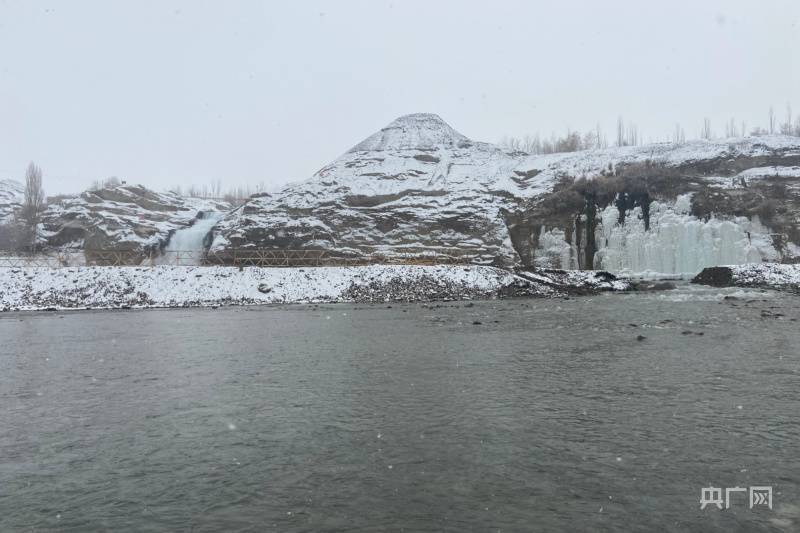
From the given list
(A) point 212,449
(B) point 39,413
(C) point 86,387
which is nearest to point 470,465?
(A) point 212,449

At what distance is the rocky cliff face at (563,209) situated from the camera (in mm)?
49875

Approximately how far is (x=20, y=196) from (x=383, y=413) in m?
127

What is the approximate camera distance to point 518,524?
16.6ft

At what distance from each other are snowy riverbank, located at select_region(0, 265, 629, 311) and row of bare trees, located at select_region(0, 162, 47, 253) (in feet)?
121

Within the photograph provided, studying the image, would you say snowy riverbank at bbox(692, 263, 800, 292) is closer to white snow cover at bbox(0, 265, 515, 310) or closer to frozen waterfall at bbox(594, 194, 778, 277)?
frozen waterfall at bbox(594, 194, 778, 277)

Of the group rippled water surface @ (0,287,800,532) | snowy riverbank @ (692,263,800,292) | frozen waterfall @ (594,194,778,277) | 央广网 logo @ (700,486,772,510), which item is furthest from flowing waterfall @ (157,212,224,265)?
央广网 logo @ (700,486,772,510)

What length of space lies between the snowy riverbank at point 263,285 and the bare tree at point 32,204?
3816cm

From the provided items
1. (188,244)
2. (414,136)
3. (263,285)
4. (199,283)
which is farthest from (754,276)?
(414,136)

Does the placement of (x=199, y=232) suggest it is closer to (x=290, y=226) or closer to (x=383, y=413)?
(x=290, y=226)

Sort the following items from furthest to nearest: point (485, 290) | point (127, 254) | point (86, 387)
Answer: point (127, 254)
point (485, 290)
point (86, 387)

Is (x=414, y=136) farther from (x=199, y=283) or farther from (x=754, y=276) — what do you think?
(x=754, y=276)

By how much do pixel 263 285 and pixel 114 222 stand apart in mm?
45280

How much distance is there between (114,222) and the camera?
240ft

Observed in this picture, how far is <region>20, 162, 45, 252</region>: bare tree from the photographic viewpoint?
239 ft
